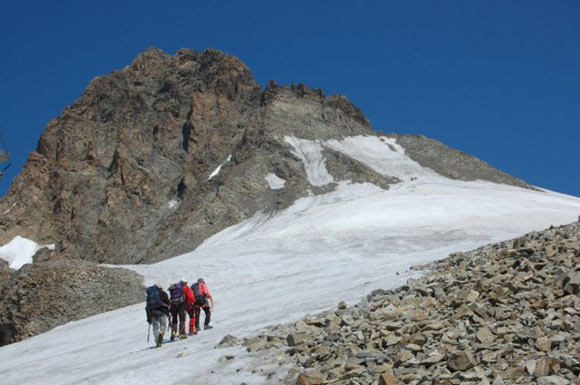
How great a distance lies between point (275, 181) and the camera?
8294cm

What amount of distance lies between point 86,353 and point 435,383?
47.6 feet

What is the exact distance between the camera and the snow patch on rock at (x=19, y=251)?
91.9 meters

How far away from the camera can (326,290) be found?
23.6 m

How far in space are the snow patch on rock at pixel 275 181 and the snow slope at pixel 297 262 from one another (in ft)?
12.2

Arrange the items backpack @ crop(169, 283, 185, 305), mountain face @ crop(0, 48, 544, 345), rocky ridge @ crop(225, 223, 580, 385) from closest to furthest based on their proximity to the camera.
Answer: rocky ridge @ crop(225, 223, 580, 385), backpack @ crop(169, 283, 185, 305), mountain face @ crop(0, 48, 544, 345)

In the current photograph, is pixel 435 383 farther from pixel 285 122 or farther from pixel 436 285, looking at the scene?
pixel 285 122

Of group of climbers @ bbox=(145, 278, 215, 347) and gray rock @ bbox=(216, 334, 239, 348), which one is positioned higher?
group of climbers @ bbox=(145, 278, 215, 347)

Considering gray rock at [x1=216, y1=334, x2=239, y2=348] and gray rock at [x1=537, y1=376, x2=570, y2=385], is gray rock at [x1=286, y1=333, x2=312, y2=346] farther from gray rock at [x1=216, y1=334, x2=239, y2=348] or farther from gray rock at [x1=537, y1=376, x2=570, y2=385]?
gray rock at [x1=537, y1=376, x2=570, y2=385]

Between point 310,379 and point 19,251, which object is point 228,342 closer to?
point 310,379

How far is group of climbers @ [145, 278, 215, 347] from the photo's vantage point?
62.9ft

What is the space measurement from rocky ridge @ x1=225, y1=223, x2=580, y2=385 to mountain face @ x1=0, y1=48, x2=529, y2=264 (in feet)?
168

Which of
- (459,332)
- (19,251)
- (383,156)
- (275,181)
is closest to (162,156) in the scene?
(19,251)

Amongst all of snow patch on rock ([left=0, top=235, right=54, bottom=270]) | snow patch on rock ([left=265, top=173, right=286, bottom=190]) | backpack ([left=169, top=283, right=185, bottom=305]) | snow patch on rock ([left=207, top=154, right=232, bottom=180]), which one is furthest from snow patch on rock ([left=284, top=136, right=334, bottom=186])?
backpack ([left=169, top=283, right=185, bottom=305])

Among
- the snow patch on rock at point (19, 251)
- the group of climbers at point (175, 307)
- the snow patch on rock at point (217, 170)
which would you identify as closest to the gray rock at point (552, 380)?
the group of climbers at point (175, 307)
